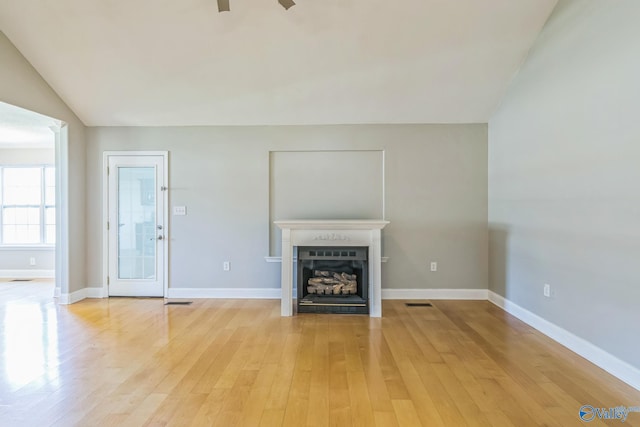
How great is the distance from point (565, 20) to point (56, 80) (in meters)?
5.55

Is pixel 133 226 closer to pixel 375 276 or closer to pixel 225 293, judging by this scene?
pixel 225 293

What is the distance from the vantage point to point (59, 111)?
14.5 feet

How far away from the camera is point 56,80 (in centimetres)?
416

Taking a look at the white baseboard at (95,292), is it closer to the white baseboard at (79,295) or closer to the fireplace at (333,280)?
the white baseboard at (79,295)

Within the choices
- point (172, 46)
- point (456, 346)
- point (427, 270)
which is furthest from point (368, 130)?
point (456, 346)

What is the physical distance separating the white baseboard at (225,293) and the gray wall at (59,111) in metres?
1.34

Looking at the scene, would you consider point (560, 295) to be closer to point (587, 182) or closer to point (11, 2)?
point (587, 182)

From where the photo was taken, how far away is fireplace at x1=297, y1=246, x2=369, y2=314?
416cm

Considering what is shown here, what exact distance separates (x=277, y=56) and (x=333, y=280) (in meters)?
2.76

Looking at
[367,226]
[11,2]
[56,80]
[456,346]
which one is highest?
[11,2]

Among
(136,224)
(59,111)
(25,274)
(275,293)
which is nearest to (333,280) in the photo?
(275,293)

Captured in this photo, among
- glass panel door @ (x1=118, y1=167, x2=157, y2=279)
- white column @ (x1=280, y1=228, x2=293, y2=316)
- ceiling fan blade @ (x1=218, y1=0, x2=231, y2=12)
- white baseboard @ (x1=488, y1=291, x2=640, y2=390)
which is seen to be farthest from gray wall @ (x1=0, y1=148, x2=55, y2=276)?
white baseboard @ (x1=488, y1=291, x2=640, y2=390)

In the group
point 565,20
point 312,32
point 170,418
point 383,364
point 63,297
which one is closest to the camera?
point 170,418

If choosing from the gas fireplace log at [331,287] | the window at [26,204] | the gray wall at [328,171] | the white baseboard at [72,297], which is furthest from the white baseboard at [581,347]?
the window at [26,204]
